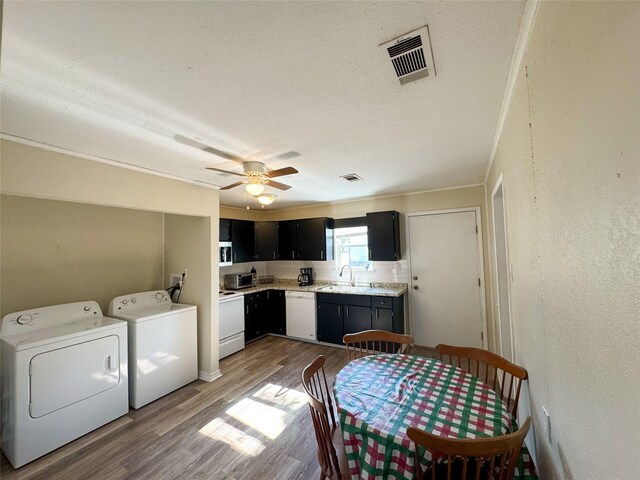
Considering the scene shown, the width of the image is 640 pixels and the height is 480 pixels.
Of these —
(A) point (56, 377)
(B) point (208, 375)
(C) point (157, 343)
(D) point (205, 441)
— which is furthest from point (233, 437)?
(A) point (56, 377)

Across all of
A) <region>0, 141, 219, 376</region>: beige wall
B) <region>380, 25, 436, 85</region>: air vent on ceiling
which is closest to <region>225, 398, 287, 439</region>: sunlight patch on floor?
<region>0, 141, 219, 376</region>: beige wall

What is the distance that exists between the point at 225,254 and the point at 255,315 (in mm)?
1182

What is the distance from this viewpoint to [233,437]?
2.19 m

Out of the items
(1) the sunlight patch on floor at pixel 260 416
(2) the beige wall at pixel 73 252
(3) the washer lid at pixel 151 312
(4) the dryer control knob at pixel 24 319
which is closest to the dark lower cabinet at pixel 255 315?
(3) the washer lid at pixel 151 312

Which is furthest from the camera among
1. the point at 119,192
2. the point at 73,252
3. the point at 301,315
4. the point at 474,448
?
the point at 301,315

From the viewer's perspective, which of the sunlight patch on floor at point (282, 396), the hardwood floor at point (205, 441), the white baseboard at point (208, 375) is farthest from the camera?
the white baseboard at point (208, 375)

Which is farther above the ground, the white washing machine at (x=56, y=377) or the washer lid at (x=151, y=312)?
the washer lid at (x=151, y=312)

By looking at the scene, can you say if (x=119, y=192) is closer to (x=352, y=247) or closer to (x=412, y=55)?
(x=412, y=55)

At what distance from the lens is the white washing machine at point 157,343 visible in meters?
2.68

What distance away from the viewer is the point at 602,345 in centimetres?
70

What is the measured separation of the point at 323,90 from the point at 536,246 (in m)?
1.32

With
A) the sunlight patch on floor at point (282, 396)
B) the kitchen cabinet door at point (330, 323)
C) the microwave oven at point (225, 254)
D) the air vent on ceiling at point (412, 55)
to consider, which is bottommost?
the sunlight patch on floor at point (282, 396)

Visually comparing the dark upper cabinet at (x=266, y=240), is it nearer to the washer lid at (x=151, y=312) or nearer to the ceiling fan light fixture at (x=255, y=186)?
the washer lid at (x=151, y=312)

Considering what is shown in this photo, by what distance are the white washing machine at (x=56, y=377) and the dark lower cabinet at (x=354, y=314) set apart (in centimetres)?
260
